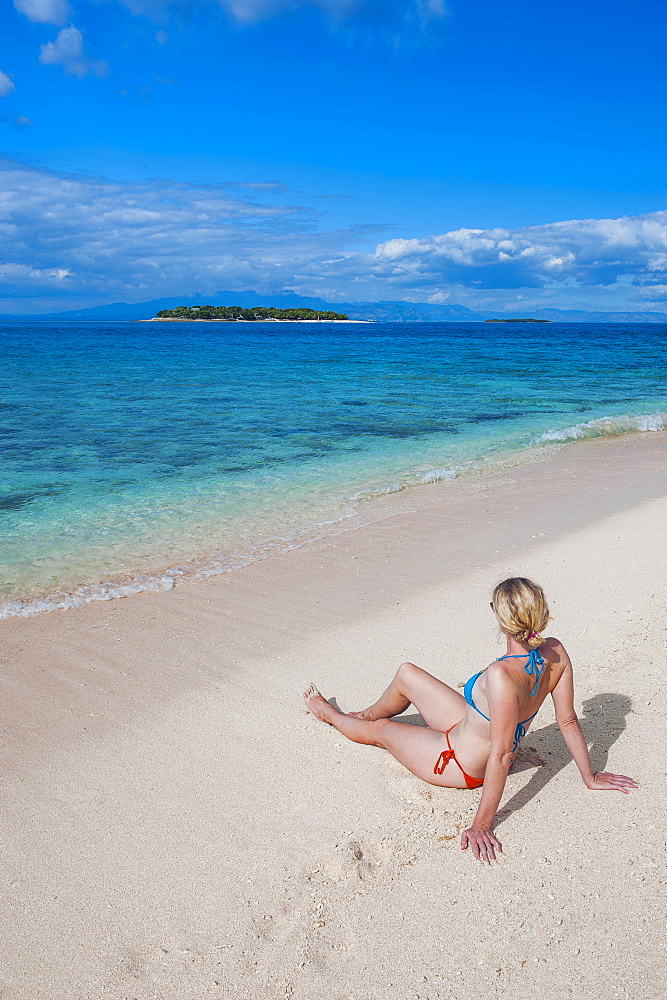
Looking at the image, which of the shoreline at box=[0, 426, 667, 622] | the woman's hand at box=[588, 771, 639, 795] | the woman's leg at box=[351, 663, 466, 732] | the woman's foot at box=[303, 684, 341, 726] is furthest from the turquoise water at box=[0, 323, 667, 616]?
the woman's hand at box=[588, 771, 639, 795]

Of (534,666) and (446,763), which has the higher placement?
(534,666)

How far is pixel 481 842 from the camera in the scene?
10.5 ft

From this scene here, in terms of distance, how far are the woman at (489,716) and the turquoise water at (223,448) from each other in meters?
3.62

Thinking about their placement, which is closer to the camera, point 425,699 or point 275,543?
point 425,699

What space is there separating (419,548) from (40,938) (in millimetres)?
5602

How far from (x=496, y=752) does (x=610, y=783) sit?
0.79m

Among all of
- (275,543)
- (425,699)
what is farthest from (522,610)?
(275,543)

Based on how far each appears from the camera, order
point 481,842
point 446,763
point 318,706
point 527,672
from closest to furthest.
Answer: point 481,842, point 527,672, point 446,763, point 318,706

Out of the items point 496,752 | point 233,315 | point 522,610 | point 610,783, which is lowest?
point 610,783

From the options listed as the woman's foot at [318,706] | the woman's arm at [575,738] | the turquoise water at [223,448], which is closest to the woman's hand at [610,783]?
the woman's arm at [575,738]

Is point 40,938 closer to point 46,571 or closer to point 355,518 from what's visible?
point 46,571

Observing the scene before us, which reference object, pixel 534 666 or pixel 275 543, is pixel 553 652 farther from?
pixel 275 543

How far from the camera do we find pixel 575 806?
352 cm

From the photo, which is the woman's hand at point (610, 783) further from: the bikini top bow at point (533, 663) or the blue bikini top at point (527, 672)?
the bikini top bow at point (533, 663)
